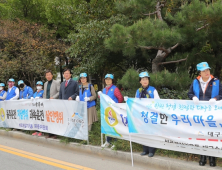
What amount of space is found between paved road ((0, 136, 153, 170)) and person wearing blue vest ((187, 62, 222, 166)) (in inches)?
63.1

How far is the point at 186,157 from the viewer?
14.5 ft

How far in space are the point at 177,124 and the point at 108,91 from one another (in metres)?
1.85

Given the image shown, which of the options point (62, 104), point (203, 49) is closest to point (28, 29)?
point (62, 104)

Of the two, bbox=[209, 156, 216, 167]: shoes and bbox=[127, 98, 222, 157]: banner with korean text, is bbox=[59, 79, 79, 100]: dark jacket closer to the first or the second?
bbox=[127, 98, 222, 157]: banner with korean text

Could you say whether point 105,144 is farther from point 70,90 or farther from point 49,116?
point 49,116

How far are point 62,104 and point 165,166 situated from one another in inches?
117

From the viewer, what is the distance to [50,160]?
5.27 metres

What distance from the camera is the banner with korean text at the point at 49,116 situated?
5758 millimetres

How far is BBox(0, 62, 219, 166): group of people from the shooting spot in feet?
13.8

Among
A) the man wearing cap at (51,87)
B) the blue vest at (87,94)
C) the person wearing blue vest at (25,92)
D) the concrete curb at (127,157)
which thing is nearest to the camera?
the concrete curb at (127,157)

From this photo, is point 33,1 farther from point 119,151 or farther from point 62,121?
point 119,151

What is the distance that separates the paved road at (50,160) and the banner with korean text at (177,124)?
0.70 metres

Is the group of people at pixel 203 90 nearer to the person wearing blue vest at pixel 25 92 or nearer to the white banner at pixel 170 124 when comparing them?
the white banner at pixel 170 124

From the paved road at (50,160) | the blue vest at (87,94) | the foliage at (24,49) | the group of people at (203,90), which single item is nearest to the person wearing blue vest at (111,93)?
the paved road at (50,160)
